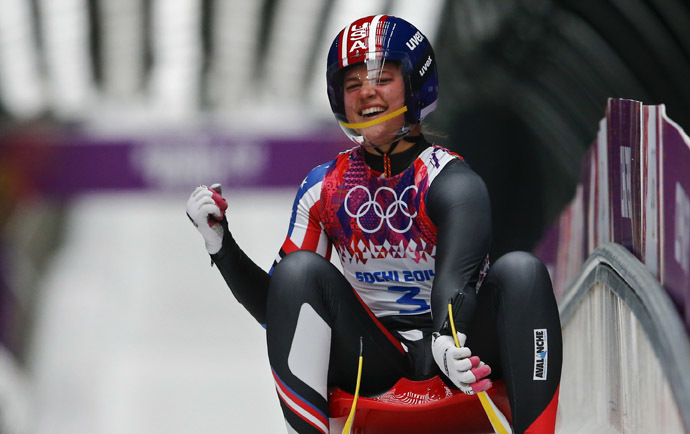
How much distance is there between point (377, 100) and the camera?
3525mm

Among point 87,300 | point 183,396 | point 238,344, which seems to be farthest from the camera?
point 87,300

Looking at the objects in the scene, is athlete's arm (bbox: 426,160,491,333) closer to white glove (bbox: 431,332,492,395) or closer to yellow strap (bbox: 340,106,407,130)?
white glove (bbox: 431,332,492,395)

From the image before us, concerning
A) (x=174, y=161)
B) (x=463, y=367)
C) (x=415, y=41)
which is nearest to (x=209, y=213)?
(x=415, y=41)

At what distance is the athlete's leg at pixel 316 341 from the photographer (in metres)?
3.21

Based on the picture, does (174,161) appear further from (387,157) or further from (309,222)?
(387,157)

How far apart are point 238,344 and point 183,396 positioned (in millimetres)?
1735

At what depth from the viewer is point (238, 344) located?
12.8m

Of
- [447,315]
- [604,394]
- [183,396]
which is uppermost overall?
[447,315]

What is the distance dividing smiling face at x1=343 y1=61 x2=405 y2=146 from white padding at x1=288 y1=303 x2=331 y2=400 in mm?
626

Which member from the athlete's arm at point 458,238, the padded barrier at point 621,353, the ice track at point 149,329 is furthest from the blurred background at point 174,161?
the athlete's arm at point 458,238

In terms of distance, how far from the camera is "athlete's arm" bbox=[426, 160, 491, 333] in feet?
10.4

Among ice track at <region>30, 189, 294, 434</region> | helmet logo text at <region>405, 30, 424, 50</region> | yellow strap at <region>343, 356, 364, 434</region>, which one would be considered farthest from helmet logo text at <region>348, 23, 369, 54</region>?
ice track at <region>30, 189, 294, 434</region>

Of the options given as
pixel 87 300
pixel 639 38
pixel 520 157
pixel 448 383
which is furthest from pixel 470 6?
pixel 448 383

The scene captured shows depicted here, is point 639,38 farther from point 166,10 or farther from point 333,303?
point 166,10
